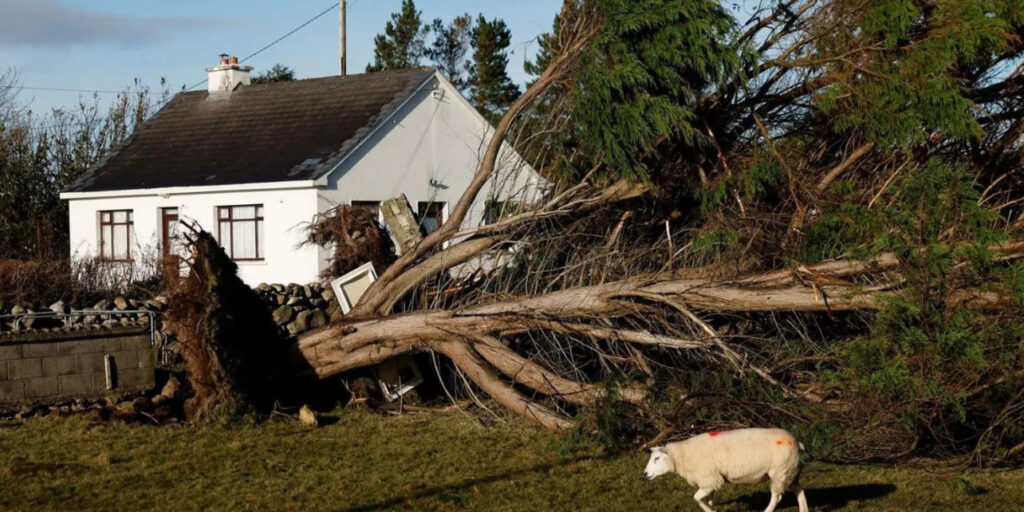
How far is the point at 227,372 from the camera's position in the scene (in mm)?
11898

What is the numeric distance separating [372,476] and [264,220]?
14.0 meters

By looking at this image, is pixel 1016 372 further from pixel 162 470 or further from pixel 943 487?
pixel 162 470

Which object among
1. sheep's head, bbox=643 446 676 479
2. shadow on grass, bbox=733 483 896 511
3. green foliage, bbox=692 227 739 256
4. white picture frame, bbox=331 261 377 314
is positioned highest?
green foliage, bbox=692 227 739 256

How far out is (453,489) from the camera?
9258 millimetres

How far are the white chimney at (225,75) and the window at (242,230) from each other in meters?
5.88

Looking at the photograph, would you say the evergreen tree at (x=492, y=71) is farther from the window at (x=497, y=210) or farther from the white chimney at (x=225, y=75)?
the window at (x=497, y=210)

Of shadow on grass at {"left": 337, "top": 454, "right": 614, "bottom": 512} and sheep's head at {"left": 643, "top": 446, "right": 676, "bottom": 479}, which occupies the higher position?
sheep's head at {"left": 643, "top": 446, "right": 676, "bottom": 479}

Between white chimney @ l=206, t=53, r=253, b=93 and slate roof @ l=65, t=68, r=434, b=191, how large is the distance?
Answer: 337 millimetres

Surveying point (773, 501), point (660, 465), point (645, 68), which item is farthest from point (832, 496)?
point (645, 68)

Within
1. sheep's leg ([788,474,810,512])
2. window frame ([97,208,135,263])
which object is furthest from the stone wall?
window frame ([97,208,135,263])

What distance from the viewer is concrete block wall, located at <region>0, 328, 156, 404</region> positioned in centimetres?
1223

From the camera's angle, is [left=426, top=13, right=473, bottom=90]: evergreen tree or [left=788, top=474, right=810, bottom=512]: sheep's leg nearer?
[left=788, top=474, right=810, bottom=512]: sheep's leg

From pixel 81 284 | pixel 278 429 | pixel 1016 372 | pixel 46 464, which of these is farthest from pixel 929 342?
pixel 81 284

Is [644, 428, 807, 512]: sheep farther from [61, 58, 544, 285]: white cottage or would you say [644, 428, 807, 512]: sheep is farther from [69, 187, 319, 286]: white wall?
[61, 58, 544, 285]: white cottage
